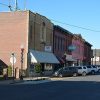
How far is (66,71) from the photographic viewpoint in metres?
57.4

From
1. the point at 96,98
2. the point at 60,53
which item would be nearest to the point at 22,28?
the point at 60,53

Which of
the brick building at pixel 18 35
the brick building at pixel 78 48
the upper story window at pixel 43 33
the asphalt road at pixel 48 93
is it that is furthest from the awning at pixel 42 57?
the asphalt road at pixel 48 93

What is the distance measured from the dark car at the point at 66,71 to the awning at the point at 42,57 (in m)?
2.81

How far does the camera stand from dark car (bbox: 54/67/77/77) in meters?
56.2

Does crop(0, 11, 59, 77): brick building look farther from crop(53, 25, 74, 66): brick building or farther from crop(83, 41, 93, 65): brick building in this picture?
crop(83, 41, 93, 65): brick building

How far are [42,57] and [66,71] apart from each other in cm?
414

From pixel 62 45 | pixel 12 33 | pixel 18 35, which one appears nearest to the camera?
pixel 18 35

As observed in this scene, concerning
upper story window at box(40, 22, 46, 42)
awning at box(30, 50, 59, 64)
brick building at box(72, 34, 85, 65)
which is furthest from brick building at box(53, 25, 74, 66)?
upper story window at box(40, 22, 46, 42)

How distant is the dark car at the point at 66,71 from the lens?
56159mm

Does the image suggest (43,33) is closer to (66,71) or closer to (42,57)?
(42,57)

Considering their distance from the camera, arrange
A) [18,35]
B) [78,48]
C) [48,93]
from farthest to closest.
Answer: [78,48], [18,35], [48,93]

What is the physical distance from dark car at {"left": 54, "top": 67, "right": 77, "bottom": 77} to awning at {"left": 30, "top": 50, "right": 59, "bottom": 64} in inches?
111

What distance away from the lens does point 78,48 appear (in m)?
87.3

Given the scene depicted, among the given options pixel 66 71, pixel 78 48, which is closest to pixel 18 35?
pixel 66 71
